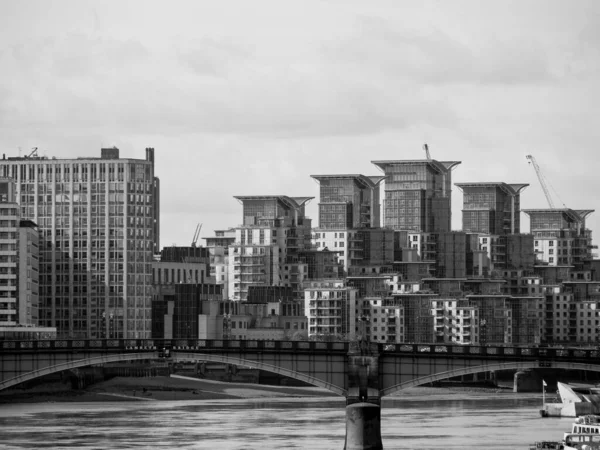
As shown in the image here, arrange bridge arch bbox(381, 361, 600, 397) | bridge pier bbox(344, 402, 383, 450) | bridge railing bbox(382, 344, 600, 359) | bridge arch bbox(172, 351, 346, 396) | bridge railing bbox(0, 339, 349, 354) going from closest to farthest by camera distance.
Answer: bridge pier bbox(344, 402, 383, 450) → bridge arch bbox(381, 361, 600, 397) → bridge railing bbox(382, 344, 600, 359) → bridge arch bbox(172, 351, 346, 396) → bridge railing bbox(0, 339, 349, 354)

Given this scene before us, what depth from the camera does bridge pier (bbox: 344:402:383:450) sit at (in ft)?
528

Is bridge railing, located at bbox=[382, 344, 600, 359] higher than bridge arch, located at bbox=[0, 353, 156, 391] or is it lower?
higher

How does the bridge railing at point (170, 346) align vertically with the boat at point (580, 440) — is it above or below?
above

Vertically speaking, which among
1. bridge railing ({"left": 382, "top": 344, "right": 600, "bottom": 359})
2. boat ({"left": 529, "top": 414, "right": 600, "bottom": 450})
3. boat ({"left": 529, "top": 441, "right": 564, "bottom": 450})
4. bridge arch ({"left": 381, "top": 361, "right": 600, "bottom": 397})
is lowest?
boat ({"left": 529, "top": 441, "right": 564, "bottom": 450})

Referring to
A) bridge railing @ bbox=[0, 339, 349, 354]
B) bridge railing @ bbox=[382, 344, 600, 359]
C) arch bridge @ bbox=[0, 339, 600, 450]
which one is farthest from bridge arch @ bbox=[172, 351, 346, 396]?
bridge railing @ bbox=[382, 344, 600, 359]

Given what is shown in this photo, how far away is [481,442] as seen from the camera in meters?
187

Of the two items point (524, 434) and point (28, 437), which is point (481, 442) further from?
point (28, 437)

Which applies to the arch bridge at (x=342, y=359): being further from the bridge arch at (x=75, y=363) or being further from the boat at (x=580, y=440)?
the boat at (x=580, y=440)

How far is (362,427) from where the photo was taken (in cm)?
16138

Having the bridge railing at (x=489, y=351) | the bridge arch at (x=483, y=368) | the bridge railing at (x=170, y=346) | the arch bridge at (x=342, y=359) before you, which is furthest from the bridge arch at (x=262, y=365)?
the bridge railing at (x=489, y=351)

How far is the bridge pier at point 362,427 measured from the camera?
16100 cm

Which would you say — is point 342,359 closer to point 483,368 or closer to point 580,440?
point 483,368

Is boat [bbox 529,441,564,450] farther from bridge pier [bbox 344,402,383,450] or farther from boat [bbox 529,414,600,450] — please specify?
bridge pier [bbox 344,402,383,450]

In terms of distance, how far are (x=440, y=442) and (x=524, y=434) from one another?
50.6 feet
